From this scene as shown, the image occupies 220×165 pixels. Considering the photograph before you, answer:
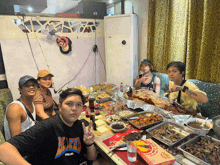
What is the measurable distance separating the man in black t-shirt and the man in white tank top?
37 centimetres

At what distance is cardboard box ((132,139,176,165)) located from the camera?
111 centimetres

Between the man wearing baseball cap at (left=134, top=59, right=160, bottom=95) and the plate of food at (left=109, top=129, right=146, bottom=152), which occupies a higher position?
the man wearing baseball cap at (left=134, top=59, right=160, bottom=95)

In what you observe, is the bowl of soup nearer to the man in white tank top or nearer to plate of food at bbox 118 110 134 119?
plate of food at bbox 118 110 134 119

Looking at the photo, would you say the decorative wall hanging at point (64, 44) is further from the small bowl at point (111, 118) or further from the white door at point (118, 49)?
the small bowl at point (111, 118)

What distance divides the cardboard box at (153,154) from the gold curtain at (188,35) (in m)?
1.99

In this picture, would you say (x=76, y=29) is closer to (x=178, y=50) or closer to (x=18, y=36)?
(x=18, y=36)

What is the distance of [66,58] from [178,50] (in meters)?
2.82

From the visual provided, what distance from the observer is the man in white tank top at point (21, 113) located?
1.54 metres

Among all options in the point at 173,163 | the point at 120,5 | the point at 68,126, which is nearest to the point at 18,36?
the point at 120,5

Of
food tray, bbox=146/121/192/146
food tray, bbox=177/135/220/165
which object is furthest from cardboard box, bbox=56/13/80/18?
food tray, bbox=177/135/220/165

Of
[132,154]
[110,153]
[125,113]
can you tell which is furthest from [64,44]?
[132,154]

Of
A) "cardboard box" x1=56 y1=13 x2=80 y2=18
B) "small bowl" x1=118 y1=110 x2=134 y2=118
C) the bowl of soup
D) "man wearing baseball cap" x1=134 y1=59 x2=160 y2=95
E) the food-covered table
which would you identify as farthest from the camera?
"cardboard box" x1=56 y1=13 x2=80 y2=18

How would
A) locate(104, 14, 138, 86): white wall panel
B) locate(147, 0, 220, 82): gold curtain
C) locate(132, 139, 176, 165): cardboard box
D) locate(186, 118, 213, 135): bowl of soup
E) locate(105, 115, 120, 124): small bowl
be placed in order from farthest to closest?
1. locate(104, 14, 138, 86): white wall panel
2. locate(147, 0, 220, 82): gold curtain
3. locate(105, 115, 120, 124): small bowl
4. locate(186, 118, 213, 135): bowl of soup
5. locate(132, 139, 176, 165): cardboard box

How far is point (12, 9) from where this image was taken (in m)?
3.30
